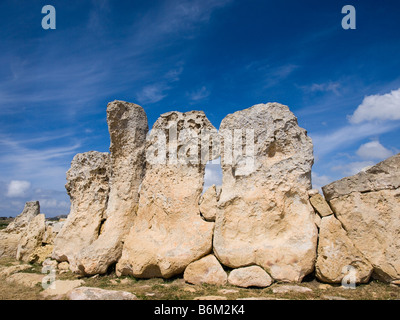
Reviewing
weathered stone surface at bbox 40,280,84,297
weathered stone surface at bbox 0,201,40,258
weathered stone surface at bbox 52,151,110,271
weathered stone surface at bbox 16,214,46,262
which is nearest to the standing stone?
weathered stone surface at bbox 40,280,84,297

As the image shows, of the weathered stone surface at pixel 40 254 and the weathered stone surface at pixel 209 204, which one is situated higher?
the weathered stone surface at pixel 209 204

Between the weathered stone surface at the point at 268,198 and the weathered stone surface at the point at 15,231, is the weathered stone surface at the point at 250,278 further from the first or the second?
the weathered stone surface at the point at 15,231

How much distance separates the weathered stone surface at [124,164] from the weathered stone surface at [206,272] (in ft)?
7.07

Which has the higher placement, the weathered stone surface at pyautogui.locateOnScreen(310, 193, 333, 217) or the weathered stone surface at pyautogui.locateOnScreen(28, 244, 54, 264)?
the weathered stone surface at pyautogui.locateOnScreen(310, 193, 333, 217)

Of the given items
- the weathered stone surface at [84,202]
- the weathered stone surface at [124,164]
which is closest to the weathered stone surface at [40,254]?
the weathered stone surface at [84,202]

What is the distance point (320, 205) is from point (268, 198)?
110cm

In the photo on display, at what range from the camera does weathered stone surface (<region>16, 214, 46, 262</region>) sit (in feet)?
33.3

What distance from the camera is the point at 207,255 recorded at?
7051 millimetres

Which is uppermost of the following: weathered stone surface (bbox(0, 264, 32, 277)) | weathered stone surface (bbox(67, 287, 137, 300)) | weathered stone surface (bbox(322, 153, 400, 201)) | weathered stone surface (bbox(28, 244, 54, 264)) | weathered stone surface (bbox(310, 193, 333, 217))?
weathered stone surface (bbox(322, 153, 400, 201))

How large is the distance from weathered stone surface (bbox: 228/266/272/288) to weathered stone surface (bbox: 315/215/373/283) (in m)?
1.05

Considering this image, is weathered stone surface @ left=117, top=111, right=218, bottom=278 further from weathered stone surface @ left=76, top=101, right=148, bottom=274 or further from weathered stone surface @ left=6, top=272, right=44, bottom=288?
weathered stone surface @ left=6, top=272, right=44, bottom=288

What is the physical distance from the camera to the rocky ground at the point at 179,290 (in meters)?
5.64
